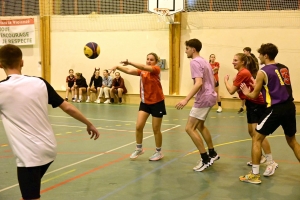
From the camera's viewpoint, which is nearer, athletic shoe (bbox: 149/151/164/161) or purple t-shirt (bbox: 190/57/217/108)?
purple t-shirt (bbox: 190/57/217/108)

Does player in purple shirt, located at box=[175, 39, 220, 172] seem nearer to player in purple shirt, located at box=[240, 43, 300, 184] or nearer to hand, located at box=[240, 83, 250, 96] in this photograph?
hand, located at box=[240, 83, 250, 96]

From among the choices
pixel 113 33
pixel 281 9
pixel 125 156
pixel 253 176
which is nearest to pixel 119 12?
pixel 113 33

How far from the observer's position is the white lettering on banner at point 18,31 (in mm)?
17734

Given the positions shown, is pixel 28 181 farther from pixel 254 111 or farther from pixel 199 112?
pixel 254 111

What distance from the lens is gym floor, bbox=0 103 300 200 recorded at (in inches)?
187

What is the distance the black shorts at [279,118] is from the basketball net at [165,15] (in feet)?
34.3

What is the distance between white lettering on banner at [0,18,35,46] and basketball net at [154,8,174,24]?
234 inches

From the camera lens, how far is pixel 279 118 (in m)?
4.99

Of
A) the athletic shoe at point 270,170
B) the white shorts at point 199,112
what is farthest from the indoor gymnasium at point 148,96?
the white shorts at point 199,112

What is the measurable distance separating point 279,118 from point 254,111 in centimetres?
90

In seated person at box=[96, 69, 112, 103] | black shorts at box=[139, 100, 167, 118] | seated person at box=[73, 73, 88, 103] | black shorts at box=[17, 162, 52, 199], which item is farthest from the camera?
seated person at box=[73, 73, 88, 103]

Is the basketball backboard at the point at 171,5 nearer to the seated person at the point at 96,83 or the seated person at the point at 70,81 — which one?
the seated person at the point at 96,83

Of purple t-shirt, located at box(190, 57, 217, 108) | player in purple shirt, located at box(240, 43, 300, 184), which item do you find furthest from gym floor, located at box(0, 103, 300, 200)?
purple t-shirt, located at box(190, 57, 217, 108)

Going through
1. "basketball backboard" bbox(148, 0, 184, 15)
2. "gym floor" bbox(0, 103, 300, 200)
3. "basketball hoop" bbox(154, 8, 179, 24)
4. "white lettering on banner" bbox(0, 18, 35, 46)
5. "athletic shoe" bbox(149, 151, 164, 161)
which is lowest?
"gym floor" bbox(0, 103, 300, 200)
